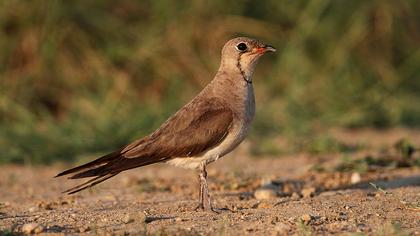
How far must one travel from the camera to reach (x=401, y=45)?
460 inches

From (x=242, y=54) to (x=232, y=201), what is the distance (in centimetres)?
114

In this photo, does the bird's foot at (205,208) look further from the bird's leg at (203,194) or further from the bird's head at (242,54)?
the bird's head at (242,54)

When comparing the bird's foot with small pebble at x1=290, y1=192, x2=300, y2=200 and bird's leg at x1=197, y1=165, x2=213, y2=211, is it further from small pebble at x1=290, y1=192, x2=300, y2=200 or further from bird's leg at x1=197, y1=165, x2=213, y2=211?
small pebble at x1=290, y1=192, x2=300, y2=200

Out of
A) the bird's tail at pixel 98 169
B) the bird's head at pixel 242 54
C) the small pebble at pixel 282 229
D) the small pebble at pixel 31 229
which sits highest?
the bird's head at pixel 242 54

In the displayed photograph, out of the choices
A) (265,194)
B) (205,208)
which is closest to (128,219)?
(205,208)

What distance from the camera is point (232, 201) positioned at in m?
5.94

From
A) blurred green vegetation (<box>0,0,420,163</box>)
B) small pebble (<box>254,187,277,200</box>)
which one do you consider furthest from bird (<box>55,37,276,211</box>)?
blurred green vegetation (<box>0,0,420,163</box>)

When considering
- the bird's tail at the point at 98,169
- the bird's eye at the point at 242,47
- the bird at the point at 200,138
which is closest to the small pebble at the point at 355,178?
the bird at the point at 200,138

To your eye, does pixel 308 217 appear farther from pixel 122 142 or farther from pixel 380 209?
pixel 122 142

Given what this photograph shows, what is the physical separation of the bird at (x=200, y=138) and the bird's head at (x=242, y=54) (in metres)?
0.13

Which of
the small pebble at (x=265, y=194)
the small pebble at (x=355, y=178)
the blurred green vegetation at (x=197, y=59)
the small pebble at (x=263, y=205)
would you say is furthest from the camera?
the blurred green vegetation at (x=197, y=59)

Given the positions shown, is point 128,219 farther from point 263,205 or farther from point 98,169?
point 263,205

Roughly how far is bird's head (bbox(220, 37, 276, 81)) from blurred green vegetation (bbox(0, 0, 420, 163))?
3.22m

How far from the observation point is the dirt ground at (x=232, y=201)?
4.64 m
